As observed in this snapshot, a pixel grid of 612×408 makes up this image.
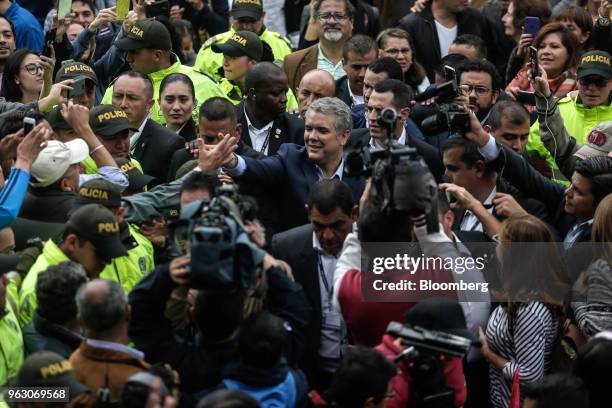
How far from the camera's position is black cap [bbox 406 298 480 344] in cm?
586

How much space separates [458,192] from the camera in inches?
295

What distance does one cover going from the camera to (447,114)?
7465 millimetres

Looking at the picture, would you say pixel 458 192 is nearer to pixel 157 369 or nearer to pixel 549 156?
pixel 549 156

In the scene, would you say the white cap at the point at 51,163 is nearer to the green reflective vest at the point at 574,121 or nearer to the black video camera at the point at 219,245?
the black video camera at the point at 219,245

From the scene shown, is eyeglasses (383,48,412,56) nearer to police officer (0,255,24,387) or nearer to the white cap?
the white cap

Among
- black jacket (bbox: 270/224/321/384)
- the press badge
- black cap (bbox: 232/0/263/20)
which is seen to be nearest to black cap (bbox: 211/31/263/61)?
black cap (bbox: 232/0/263/20)

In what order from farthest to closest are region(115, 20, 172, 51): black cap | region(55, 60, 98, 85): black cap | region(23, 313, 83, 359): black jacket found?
region(115, 20, 172, 51): black cap → region(55, 60, 98, 85): black cap → region(23, 313, 83, 359): black jacket

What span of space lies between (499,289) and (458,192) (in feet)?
2.55

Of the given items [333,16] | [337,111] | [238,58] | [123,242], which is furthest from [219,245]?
[333,16]

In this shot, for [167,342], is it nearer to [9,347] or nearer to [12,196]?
[9,347]

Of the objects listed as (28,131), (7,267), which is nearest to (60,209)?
(28,131)

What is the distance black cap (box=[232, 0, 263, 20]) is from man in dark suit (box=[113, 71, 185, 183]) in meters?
2.19

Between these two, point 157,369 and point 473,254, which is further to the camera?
point 473,254

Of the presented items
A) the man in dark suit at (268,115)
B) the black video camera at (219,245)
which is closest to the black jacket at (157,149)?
the man in dark suit at (268,115)
